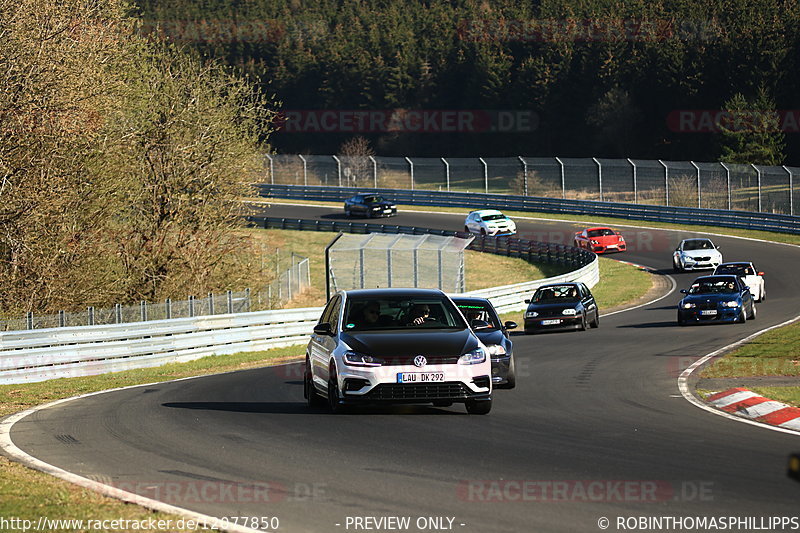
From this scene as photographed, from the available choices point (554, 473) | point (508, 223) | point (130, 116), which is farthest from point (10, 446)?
point (508, 223)

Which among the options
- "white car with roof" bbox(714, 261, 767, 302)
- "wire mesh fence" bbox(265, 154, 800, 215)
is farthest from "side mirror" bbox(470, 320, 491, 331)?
"wire mesh fence" bbox(265, 154, 800, 215)

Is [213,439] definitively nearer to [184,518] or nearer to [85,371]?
[184,518]

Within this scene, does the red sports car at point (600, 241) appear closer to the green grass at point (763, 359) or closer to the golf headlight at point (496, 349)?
the green grass at point (763, 359)

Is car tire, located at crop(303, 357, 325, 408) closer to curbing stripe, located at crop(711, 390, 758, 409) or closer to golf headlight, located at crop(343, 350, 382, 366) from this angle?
golf headlight, located at crop(343, 350, 382, 366)

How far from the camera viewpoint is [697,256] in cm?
4569

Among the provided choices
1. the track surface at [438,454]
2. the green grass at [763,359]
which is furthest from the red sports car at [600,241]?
the track surface at [438,454]

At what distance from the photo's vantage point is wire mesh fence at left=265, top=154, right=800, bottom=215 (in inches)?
2569

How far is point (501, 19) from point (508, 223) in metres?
Result: 63.4

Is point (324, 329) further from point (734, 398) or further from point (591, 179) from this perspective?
point (591, 179)

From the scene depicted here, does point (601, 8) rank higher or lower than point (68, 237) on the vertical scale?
higher

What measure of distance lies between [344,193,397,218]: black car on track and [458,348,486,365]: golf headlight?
55611 millimetres

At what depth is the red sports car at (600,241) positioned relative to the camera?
5366 cm

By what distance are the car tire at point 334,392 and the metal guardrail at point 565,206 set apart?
4644cm

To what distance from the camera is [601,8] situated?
111500 millimetres
